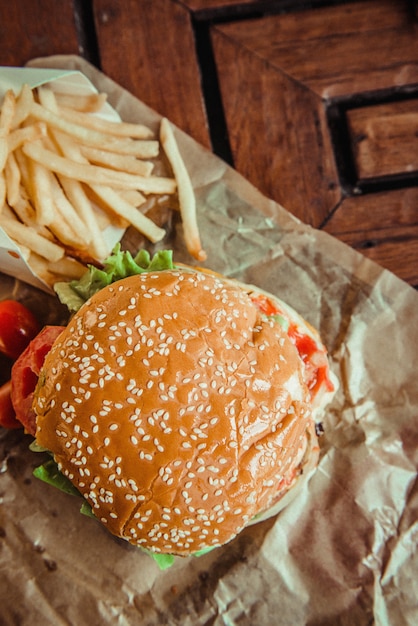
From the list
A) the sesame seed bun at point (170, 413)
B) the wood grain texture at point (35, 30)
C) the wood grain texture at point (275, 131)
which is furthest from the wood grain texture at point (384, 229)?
the wood grain texture at point (35, 30)

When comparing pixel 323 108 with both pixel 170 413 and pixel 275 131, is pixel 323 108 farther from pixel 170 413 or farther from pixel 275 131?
pixel 170 413

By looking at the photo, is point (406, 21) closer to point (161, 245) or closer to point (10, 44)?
point (161, 245)

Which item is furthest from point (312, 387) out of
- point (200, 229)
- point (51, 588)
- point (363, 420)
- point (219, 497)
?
point (51, 588)

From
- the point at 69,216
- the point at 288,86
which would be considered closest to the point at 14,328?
the point at 69,216

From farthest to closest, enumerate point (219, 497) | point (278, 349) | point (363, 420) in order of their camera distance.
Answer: point (363, 420), point (278, 349), point (219, 497)

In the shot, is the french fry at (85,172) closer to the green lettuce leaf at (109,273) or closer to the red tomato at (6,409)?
the green lettuce leaf at (109,273)
